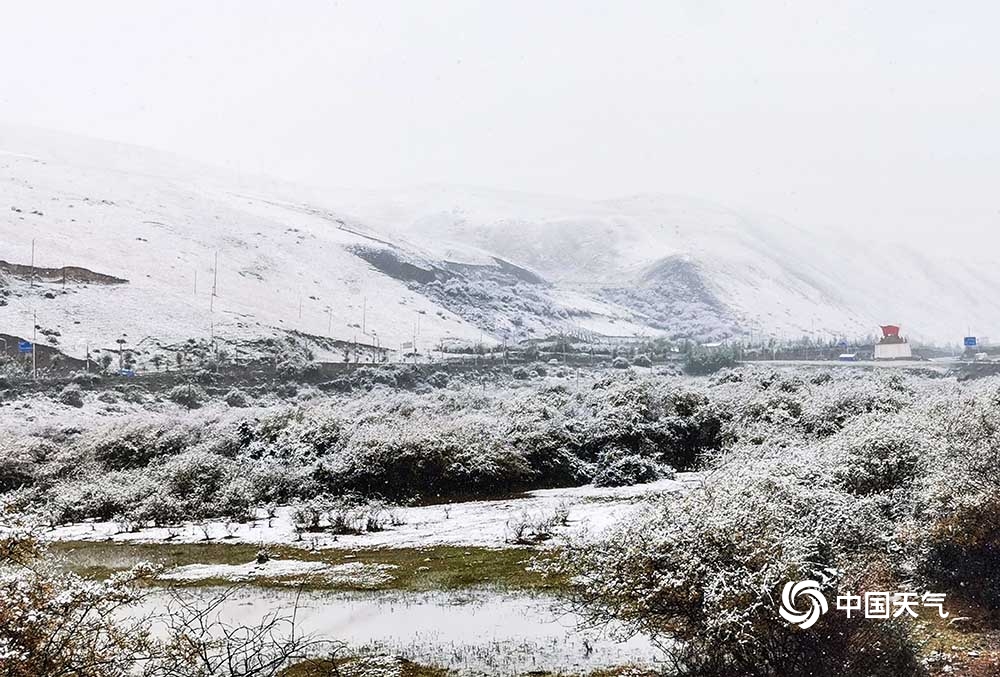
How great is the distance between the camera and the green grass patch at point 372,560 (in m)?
16.3

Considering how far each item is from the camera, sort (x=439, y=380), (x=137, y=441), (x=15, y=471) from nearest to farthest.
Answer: (x=15, y=471) < (x=137, y=441) < (x=439, y=380)

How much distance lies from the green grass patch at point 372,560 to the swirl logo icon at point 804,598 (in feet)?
22.2

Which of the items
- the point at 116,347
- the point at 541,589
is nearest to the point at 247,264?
the point at 116,347

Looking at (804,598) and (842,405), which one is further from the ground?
(804,598)

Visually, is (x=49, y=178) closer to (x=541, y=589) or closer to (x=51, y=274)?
(x=51, y=274)

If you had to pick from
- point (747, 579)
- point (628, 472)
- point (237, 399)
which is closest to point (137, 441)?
point (628, 472)

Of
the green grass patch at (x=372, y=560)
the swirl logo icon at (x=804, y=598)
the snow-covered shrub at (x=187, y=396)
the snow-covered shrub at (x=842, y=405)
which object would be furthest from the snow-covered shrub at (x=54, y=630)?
the snow-covered shrub at (x=187, y=396)

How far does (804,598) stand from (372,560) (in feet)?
37.1

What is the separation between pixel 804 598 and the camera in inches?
364

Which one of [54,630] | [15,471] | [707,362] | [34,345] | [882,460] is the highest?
→ [882,460]

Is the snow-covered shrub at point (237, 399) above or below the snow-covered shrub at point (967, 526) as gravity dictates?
below

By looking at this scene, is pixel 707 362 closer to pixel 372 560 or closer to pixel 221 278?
pixel 221 278

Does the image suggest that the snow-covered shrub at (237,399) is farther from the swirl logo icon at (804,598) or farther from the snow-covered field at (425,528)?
the swirl logo icon at (804,598)

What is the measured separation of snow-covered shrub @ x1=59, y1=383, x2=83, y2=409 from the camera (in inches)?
2334
